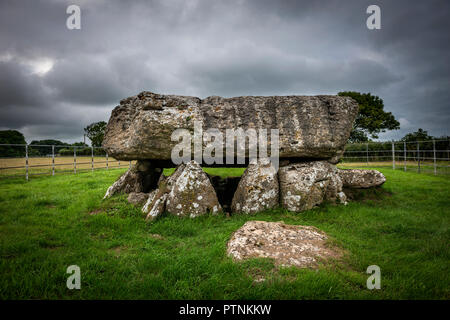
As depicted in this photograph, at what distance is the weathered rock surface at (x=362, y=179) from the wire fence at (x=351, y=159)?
347 inches

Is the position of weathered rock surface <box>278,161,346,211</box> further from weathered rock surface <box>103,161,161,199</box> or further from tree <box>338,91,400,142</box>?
tree <box>338,91,400,142</box>

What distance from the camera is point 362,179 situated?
27.5 feet

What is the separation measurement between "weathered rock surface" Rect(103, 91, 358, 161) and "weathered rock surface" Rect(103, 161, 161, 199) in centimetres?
100

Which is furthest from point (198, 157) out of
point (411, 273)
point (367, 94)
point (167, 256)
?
point (367, 94)

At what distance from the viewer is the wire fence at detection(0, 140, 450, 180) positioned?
14247mm

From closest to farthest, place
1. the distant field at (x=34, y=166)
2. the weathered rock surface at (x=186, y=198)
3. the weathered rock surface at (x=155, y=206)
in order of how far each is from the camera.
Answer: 1. the weathered rock surface at (x=155, y=206)
2. the weathered rock surface at (x=186, y=198)
3. the distant field at (x=34, y=166)

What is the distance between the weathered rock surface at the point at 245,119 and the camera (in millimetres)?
7027

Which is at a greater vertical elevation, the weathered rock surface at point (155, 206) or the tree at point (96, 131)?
the tree at point (96, 131)

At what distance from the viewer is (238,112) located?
7.39 m

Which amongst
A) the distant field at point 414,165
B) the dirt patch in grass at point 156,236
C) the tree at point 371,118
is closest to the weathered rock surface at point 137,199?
the dirt patch in grass at point 156,236

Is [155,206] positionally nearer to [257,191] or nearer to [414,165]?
[257,191]

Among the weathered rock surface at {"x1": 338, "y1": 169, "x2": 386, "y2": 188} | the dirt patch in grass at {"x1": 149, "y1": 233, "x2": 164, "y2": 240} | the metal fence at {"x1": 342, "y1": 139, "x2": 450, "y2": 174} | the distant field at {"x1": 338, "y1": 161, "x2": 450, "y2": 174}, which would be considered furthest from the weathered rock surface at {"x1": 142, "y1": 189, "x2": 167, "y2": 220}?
the metal fence at {"x1": 342, "y1": 139, "x2": 450, "y2": 174}

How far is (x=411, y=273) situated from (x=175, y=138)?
6.20m

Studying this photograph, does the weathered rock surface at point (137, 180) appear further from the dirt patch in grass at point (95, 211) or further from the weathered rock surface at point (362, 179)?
the weathered rock surface at point (362, 179)
